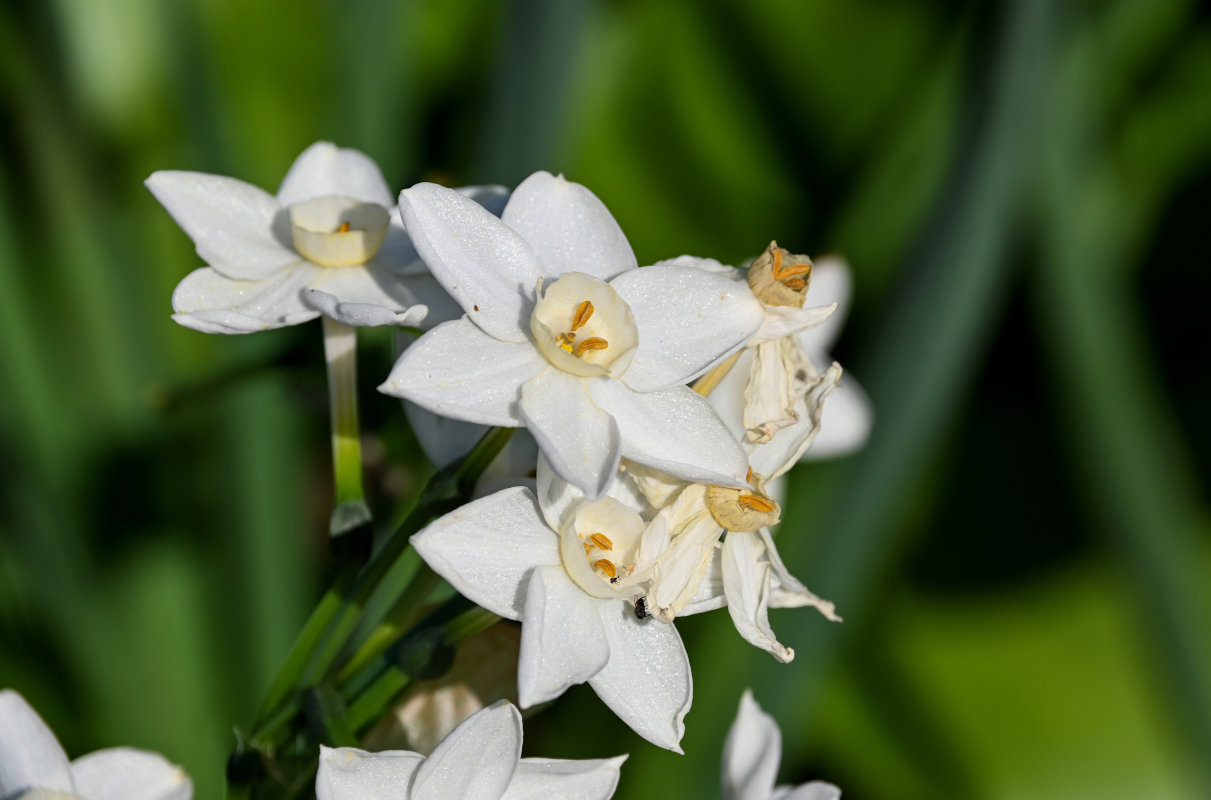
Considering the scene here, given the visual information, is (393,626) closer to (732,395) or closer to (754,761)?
(754,761)

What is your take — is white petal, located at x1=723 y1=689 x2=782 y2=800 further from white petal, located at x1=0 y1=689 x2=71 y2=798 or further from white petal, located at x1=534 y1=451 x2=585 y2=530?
white petal, located at x1=0 y1=689 x2=71 y2=798

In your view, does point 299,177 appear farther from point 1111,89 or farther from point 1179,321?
point 1179,321

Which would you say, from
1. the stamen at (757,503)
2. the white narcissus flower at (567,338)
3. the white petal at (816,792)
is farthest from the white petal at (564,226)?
the white petal at (816,792)

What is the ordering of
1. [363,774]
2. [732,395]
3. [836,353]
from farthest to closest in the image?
[836,353], [732,395], [363,774]

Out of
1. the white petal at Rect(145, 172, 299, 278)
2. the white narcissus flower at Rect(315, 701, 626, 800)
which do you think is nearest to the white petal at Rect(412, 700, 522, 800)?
the white narcissus flower at Rect(315, 701, 626, 800)

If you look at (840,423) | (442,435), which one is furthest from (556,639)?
(840,423)

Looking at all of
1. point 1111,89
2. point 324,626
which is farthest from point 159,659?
point 1111,89
